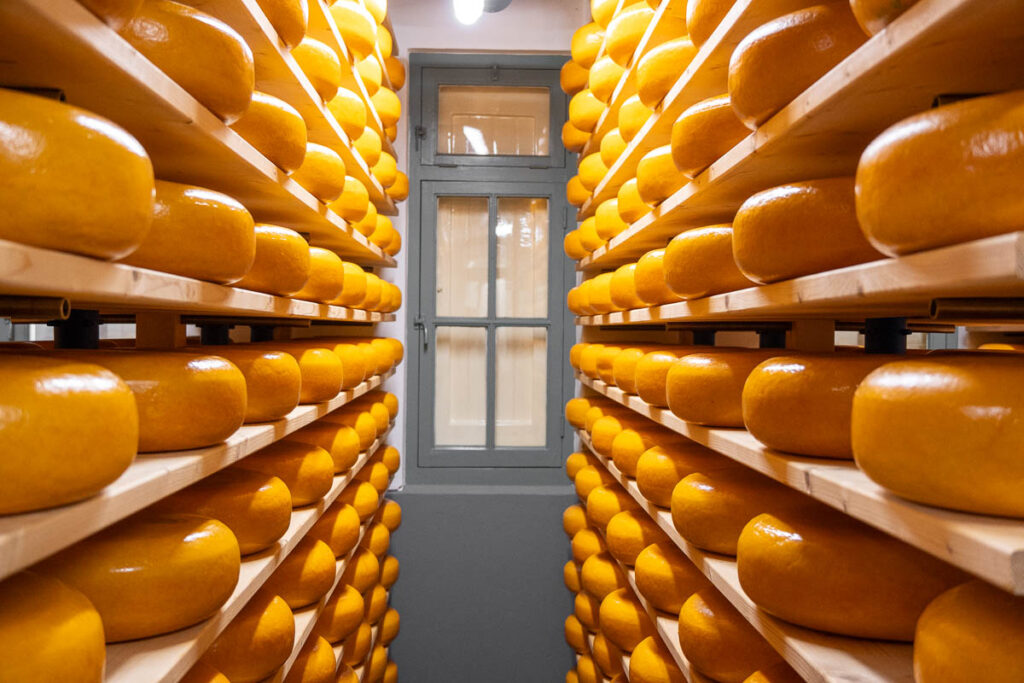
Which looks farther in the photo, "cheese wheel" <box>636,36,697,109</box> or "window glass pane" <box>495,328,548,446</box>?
"window glass pane" <box>495,328,548,446</box>

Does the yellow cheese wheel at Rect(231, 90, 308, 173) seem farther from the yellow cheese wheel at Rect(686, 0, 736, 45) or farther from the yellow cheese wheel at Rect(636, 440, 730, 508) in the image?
the yellow cheese wheel at Rect(636, 440, 730, 508)

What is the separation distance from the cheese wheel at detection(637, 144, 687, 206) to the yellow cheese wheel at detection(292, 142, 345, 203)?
0.80 metres

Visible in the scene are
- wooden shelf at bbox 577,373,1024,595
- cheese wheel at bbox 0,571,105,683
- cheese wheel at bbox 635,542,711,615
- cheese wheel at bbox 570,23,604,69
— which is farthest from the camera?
cheese wheel at bbox 570,23,604,69

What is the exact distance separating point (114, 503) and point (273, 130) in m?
0.91

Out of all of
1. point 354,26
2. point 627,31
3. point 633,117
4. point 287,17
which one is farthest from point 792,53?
point 354,26

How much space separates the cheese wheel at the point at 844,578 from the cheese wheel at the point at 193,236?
3.19 feet

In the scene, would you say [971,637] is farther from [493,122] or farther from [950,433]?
[493,122]

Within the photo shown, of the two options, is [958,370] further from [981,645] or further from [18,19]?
[18,19]

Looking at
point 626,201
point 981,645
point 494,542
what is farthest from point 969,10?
point 494,542

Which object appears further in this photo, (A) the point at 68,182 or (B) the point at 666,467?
(B) the point at 666,467

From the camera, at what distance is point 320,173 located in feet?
6.44

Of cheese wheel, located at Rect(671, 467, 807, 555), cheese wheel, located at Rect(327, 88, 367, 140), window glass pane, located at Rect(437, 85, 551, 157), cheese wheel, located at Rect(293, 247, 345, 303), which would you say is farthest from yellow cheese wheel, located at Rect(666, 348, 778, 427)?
window glass pane, located at Rect(437, 85, 551, 157)

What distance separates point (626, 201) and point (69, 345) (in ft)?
5.10

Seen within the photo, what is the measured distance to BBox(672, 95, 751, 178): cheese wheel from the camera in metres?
1.50
